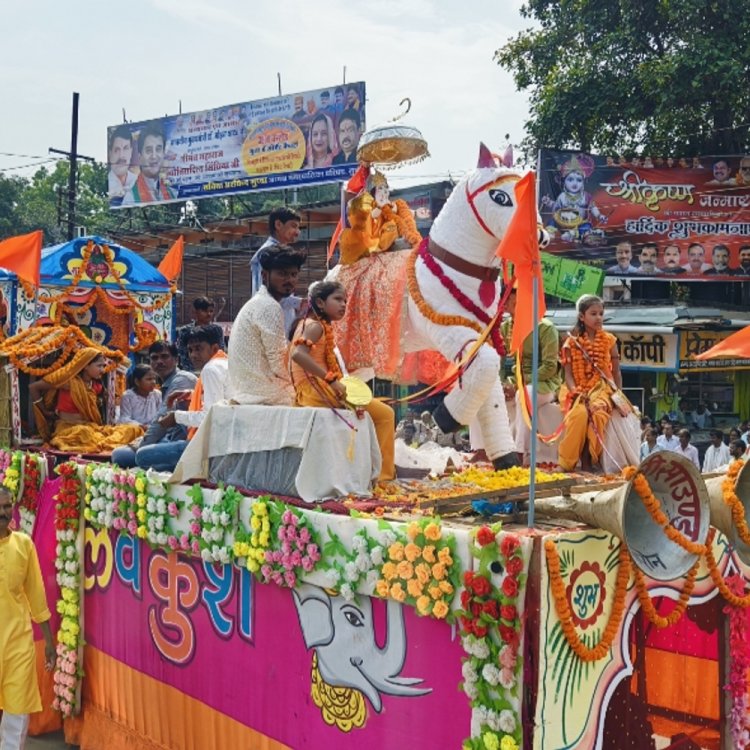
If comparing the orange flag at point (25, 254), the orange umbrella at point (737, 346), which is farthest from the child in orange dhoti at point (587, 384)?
the orange flag at point (25, 254)

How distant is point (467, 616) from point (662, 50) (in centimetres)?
1588

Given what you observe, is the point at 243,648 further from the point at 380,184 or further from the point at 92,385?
the point at 92,385

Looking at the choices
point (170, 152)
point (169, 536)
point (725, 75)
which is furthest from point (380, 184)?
point (170, 152)

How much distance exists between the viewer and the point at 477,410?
522 cm

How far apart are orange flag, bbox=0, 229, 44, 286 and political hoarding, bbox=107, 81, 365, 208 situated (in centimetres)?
1476

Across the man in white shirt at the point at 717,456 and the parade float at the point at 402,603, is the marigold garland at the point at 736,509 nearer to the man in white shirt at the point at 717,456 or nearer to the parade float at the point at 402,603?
the parade float at the point at 402,603

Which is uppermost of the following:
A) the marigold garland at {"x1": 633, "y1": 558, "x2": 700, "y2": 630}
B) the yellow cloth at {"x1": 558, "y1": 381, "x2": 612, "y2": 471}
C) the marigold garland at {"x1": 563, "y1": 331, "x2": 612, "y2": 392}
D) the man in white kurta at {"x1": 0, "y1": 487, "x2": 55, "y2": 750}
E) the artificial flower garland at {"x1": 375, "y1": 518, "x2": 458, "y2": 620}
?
the marigold garland at {"x1": 563, "y1": 331, "x2": 612, "y2": 392}

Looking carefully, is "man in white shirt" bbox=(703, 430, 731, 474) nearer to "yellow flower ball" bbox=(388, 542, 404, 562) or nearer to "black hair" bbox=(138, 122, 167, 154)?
"yellow flower ball" bbox=(388, 542, 404, 562)

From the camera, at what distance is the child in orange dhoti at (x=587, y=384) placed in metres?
5.65

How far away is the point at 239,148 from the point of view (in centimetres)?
2408

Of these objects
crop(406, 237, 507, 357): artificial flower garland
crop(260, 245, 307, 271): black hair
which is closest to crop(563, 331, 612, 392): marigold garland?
crop(406, 237, 507, 357): artificial flower garland

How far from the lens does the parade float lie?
326cm

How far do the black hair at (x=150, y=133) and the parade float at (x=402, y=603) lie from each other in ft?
70.4

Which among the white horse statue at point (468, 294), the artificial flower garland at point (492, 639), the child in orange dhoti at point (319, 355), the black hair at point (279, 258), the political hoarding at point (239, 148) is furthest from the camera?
the political hoarding at point (239, 148)
